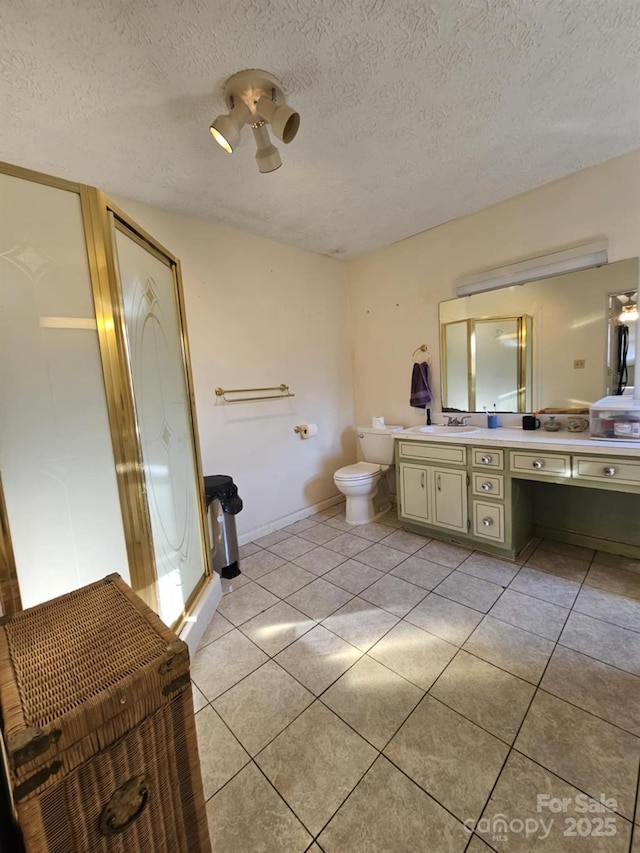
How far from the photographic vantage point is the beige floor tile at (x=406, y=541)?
8.00 ft

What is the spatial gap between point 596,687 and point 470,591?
651 millimetres

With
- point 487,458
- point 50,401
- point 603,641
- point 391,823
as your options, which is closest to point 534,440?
point 487,458

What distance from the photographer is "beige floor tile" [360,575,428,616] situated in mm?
1821

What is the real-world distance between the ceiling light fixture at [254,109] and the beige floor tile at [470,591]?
89.0 inches

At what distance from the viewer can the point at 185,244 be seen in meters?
2.32

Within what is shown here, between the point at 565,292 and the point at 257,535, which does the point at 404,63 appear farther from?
the point at 257,535

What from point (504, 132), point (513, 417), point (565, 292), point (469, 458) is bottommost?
point (469, 458)

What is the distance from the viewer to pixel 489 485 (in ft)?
7.20

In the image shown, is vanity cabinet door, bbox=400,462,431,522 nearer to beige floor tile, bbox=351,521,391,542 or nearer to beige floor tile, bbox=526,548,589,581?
beige floor tile, bbox=351,521,391,542

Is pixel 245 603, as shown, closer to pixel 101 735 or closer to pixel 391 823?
pixel 391 823

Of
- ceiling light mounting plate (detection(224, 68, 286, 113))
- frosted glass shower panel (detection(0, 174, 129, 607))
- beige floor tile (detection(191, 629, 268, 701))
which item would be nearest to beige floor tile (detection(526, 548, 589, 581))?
beige floor tile (detection(191, 629, 268, 701))

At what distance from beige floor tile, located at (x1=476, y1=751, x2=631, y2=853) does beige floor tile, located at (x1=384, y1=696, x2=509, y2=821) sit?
0.03 metres

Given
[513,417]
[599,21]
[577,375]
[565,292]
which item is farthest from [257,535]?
[599,21]

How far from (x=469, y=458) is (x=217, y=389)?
5.85ft
